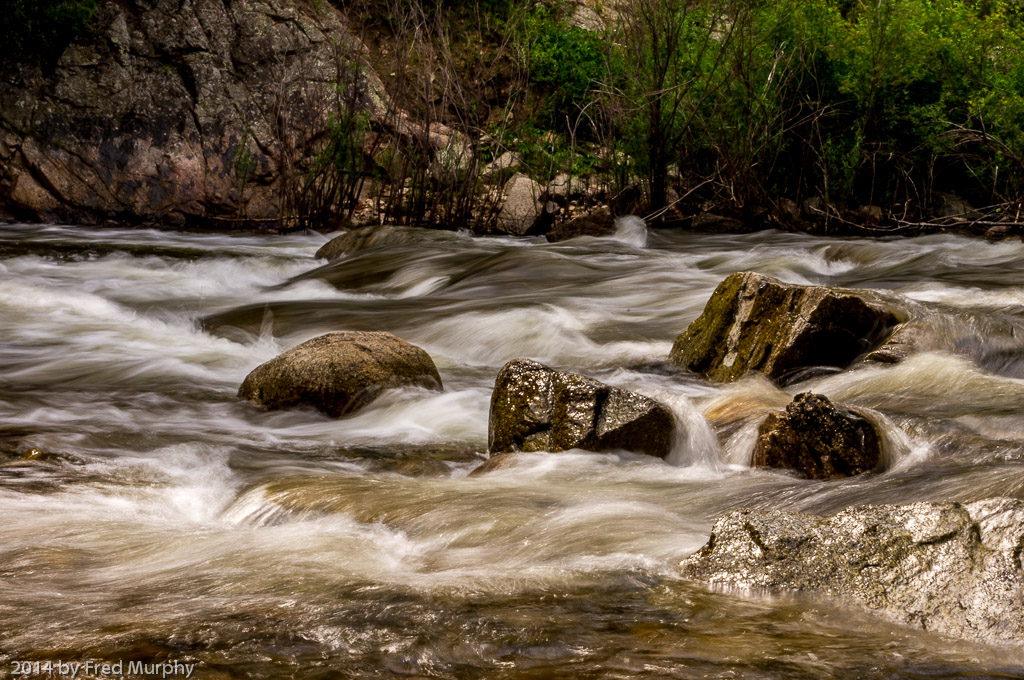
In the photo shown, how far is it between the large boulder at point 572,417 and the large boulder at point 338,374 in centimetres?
108

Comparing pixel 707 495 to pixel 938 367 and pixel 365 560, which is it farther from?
pixel 938 367

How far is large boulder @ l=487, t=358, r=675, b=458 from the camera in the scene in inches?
169

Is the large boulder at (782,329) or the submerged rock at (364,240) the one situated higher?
the submerged rock at (364,240)

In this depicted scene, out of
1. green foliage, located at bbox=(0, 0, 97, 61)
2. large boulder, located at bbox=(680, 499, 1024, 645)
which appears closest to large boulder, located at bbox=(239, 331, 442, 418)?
large boulder, located at bbox=(680, 499, 1024, 645)

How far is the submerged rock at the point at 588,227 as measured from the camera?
11695mm

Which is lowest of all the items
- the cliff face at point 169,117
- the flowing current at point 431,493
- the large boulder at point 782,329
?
the flowing current at point 431,493

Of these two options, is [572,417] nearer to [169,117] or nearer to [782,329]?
[782,329]

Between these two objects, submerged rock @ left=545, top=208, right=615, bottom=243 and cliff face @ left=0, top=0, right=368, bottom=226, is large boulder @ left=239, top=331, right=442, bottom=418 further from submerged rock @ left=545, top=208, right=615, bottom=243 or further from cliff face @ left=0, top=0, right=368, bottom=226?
cliff face @ left=0, top=0, right=368, bottom=226

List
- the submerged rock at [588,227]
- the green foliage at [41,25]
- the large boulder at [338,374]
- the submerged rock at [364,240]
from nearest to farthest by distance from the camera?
1. the large boulder at [338,374]
2. the submerged rock at [364,240]
3. the submerged rock at [588,227]
4. the green foliage at [41,25]

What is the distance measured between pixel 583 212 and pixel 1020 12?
6150 millimetres

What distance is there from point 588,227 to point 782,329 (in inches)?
255

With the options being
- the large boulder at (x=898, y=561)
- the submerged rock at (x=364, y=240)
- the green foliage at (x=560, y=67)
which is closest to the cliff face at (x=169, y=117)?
the submerged rock at (x=364, y=240)

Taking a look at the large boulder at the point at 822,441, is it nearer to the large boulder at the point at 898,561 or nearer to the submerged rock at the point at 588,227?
the large boulder at the point at 898,561

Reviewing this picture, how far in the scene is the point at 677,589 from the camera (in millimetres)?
2631
